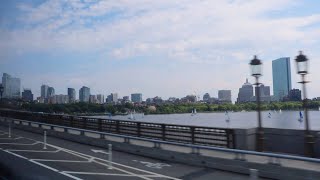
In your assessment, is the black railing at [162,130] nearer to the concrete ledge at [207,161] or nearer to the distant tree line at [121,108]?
the concrete ledge at [207,161]

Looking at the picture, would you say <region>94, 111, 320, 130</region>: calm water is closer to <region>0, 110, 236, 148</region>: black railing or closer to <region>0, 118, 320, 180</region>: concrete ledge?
<region>0, 110, 236, 148</region>: black railing

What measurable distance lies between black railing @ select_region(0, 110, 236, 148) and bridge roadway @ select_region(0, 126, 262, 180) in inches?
114

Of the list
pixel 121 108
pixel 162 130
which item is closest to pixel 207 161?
pixel 162 130

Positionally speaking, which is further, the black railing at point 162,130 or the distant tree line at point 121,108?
the distant tree line at point 121,108

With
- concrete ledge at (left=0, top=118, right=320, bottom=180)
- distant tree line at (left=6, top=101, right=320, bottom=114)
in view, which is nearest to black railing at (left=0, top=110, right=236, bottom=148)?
concrete ledge at (left=0, top=118, right=320, bottom=180)

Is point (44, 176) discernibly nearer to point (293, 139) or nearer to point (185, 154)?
point (185, 154)

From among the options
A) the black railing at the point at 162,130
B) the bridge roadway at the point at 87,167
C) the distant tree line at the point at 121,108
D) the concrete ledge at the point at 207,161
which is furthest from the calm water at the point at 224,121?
the bridge roadway at the point at 87,167

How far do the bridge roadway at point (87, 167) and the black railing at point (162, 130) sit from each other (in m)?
2.89

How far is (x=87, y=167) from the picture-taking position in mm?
16562

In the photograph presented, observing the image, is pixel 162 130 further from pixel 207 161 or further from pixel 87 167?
pixel 87 167

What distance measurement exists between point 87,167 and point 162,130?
8044mm

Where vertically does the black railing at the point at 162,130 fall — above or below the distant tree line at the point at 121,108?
below

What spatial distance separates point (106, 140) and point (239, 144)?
8.98 m

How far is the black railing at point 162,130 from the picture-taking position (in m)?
19.8
